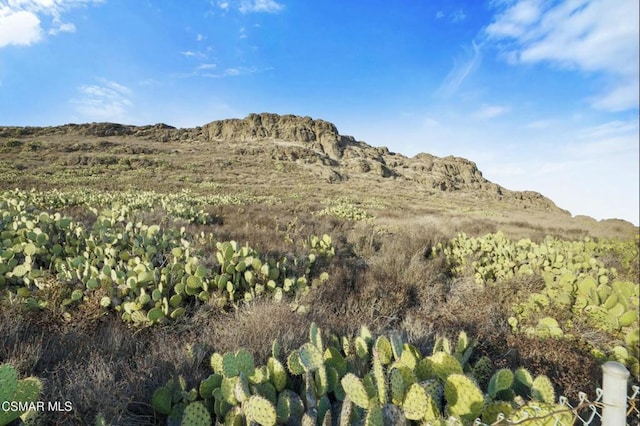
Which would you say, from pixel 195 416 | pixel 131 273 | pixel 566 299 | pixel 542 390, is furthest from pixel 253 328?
pixel 566 299

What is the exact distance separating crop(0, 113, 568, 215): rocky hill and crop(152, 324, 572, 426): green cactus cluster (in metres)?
31.2

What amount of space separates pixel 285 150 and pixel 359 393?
58446 mm

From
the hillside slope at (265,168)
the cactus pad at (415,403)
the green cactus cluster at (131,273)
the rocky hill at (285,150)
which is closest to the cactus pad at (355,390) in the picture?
the cactus pad at (415,403)

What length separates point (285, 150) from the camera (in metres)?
58.4

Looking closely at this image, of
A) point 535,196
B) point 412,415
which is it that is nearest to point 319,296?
point 412,415

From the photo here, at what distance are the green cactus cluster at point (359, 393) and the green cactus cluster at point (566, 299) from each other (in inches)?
67.6

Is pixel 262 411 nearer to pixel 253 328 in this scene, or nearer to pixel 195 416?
pixel 195 416

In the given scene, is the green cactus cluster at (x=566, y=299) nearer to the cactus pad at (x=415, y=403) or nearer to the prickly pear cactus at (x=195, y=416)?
the cactus pad at (x=415, y=403)

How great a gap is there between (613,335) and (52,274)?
6444 mm

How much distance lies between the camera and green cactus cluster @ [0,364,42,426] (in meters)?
1.48

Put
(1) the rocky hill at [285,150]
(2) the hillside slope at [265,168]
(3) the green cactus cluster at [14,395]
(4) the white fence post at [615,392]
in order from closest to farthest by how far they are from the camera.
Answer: (4) the white fence post at [615,392]
(3) the green cactus cluster at [14,395]
(2) the hillside slope at [265,168]
(1) the rocky hill at [285,150]

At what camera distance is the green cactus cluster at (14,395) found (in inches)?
58.1

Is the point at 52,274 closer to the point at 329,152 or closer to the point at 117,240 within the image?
the point at 117,240

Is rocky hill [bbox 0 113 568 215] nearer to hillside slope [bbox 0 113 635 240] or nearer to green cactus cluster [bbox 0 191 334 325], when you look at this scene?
hillside slope [bbox 0 113 635 240]
